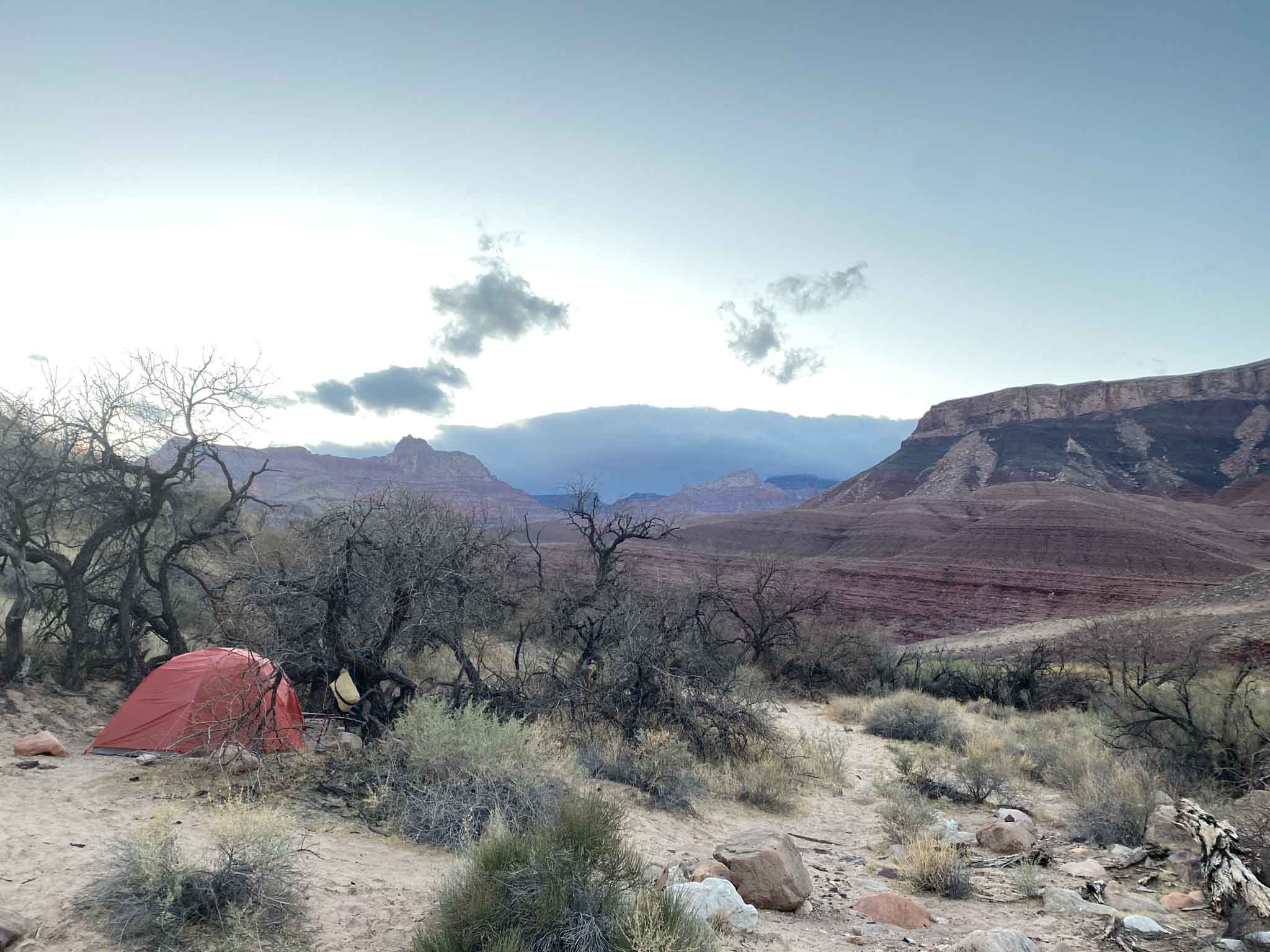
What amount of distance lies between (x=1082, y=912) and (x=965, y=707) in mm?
13389

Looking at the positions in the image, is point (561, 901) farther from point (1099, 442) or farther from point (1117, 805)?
point (1099, 442)

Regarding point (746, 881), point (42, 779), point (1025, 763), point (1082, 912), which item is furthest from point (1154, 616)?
point (42, 779)

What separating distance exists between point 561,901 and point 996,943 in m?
2.97

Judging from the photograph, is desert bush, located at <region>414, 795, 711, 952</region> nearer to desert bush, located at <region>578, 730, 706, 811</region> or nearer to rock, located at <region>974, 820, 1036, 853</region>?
desert bush, located at <region>578, 730, 706, 811</region>

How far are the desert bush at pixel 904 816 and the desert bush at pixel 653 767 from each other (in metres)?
2.36

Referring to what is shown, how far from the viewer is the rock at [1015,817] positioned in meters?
8.60

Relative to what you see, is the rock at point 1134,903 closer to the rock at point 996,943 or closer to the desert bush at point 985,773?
the rock at point 996,943

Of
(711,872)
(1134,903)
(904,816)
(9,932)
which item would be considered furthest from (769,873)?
(9,932)

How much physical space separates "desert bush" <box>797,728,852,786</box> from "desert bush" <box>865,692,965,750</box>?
2.05 metres

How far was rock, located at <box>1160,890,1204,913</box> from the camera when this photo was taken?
5.53 meters

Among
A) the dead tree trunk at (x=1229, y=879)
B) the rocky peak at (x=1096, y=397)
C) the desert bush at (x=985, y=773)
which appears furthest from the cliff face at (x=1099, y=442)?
the dead tree trunk at (x=1229, y=879)

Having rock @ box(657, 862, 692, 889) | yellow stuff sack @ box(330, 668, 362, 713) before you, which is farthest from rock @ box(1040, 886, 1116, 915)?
yellow stuff sack @ box(330, 668, 362, 713)

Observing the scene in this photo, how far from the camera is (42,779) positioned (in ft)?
23.3

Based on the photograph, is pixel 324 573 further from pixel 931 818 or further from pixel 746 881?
pixel 931 818
